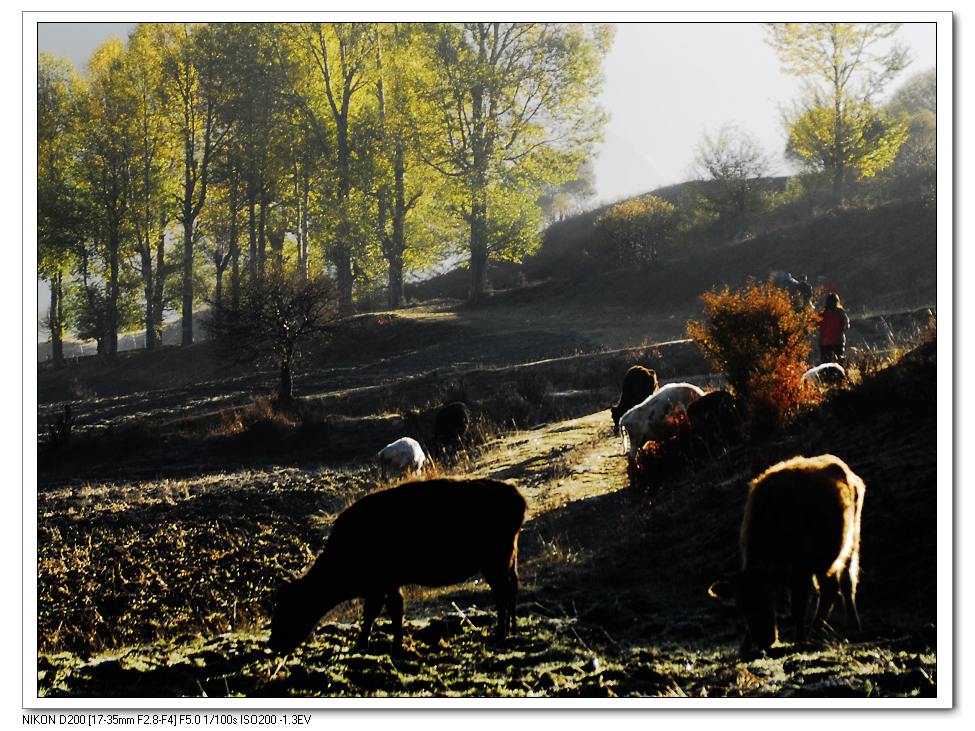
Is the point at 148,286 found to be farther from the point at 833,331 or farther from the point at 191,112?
the point at 833,331

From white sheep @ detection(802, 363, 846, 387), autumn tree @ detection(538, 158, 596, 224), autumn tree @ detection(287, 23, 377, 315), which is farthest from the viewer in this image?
autumn tree @ detection(538, 158, 596, 224)

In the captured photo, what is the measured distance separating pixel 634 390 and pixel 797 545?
9111 mm

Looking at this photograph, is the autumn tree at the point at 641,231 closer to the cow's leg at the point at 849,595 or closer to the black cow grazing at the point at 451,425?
the black cow grazing at the point at 451,425

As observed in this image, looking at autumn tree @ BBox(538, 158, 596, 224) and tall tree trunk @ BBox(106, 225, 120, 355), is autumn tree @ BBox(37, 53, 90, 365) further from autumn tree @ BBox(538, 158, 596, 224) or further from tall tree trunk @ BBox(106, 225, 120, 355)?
autumn tree @ BBox(538, 158, 596, 224)

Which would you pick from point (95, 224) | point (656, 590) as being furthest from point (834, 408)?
Answer: point (95, 224)

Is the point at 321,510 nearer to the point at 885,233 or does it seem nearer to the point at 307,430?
the point at 307,430

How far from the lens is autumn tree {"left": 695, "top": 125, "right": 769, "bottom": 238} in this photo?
3928cm

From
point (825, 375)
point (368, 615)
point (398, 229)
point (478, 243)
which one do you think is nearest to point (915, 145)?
point (478, 243)

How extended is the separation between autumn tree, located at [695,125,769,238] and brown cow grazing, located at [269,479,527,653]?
3514 centimetres

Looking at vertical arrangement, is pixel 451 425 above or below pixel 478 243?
below

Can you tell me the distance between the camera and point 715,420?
423 inches

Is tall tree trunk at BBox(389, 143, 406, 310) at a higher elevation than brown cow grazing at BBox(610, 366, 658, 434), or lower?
higher

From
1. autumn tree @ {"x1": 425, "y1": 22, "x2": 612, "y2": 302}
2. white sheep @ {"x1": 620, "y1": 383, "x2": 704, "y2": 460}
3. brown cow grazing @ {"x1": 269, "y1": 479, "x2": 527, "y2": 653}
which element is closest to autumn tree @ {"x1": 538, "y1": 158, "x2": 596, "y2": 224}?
autumn tree @ {"x1": 425, "y1": 22, "x2": 612, "y2": 302}
